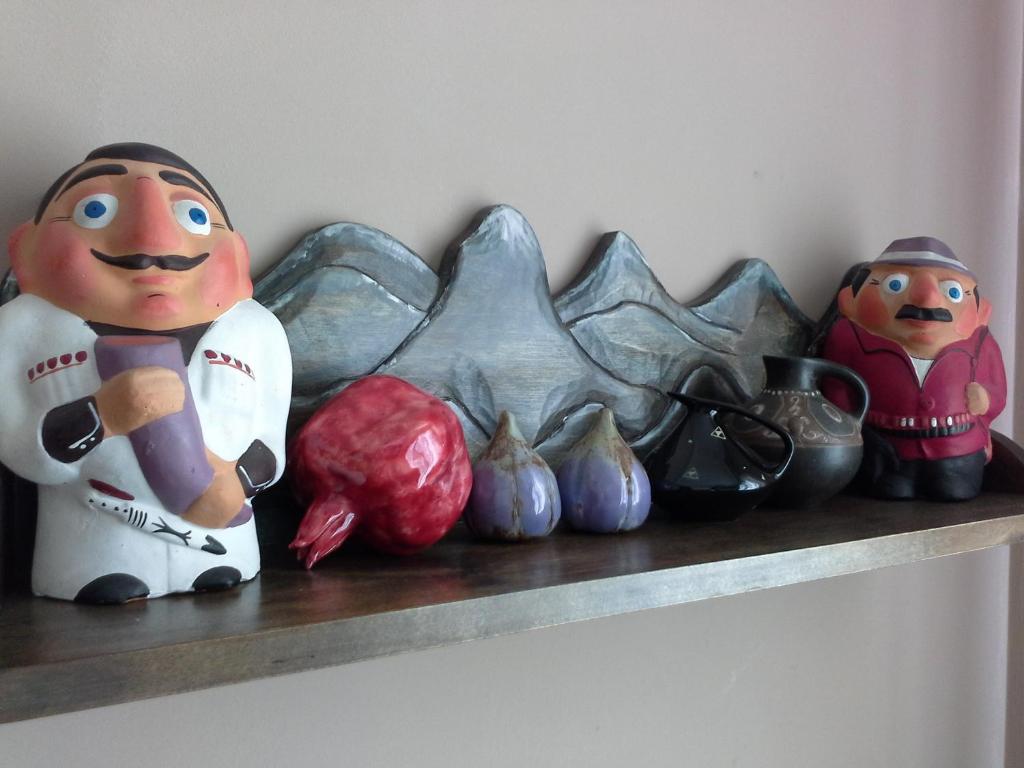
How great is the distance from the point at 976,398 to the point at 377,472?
540 millimetres

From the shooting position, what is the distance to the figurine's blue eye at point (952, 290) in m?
0.78

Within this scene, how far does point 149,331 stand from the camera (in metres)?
0.47

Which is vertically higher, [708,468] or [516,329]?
[516,329]

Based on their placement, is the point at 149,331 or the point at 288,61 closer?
the point at 149,331

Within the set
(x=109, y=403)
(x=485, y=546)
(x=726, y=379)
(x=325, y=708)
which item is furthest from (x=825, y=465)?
(x=109, y=403)

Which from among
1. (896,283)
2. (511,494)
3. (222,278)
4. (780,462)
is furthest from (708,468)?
(222,278)

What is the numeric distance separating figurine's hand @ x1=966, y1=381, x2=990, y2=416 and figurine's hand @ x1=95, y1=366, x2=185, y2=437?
65 centimetres

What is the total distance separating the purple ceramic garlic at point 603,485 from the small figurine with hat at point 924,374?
25 cm

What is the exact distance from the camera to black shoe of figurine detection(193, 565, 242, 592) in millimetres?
480

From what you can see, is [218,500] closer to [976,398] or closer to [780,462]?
[780,462]

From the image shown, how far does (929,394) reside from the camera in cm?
77

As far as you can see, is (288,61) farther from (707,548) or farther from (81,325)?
(707,548)

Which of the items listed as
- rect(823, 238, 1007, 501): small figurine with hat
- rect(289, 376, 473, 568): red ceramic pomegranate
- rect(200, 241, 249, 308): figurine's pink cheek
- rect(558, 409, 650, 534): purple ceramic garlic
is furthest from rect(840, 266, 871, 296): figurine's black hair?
rect(200, 241, 249, 308): figurine's pink cheek

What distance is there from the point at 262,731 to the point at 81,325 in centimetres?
31
